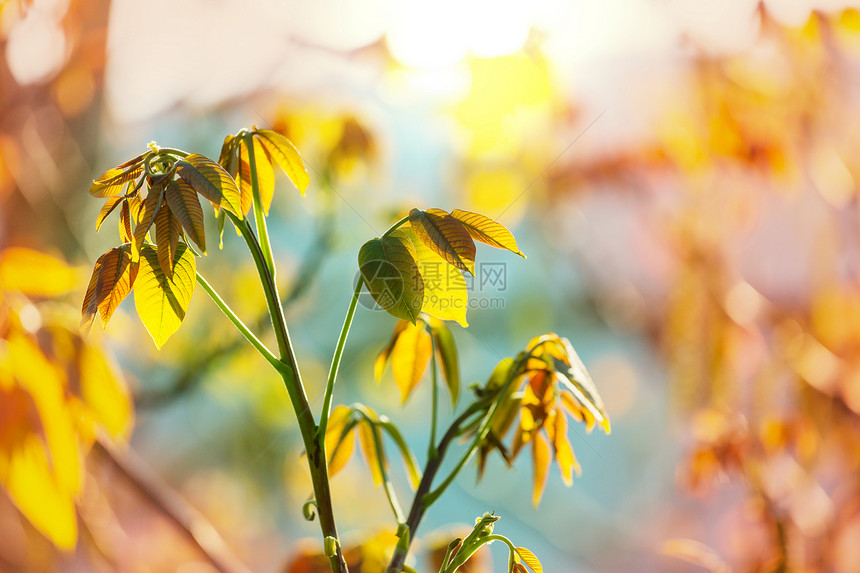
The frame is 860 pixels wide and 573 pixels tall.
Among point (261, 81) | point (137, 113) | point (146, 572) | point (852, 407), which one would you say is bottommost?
point (146, 572)

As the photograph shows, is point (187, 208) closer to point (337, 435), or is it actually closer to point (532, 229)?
point (337, 435)

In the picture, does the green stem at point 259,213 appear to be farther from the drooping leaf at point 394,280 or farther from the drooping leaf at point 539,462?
the drooping leaf at point 539,462

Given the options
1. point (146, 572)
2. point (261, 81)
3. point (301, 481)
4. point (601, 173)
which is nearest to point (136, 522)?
point (146, 572)

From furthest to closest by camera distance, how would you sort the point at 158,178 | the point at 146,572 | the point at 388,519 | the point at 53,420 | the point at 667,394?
the point at 388,519 → the point at 667,394 → the point at 146,572 → the point at 53,420 → the point at 158,178

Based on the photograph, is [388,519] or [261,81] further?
[388,519]

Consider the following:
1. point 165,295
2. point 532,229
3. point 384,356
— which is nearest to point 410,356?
point 384,356

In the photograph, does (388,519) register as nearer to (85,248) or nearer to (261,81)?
(85,248)

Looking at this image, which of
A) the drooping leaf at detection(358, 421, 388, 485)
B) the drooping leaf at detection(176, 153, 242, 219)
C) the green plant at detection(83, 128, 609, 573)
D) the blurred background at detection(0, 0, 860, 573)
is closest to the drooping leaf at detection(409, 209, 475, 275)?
the green plant at detection(83, 128, 609, 573)

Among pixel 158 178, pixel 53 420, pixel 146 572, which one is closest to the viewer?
pixel 158 178

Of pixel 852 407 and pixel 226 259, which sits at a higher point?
pixel 226 259
